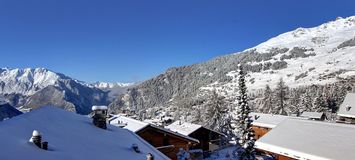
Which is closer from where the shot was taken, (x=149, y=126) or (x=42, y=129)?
(x=42, y=129)

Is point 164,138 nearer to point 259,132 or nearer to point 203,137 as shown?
point 203,137

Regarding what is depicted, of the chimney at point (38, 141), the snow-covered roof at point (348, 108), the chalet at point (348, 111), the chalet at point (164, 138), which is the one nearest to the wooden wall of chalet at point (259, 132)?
the chalet at point (348, 111)

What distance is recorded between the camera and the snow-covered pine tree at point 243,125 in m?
33.5

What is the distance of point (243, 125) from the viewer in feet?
117

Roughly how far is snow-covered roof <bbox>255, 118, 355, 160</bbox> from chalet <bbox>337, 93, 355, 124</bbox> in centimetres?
2346

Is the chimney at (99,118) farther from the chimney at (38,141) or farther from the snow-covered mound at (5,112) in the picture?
the snow-covered mound at (5,112)

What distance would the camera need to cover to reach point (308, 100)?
10156 cm

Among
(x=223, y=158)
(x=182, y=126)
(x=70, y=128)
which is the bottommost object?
(x=223, y=158)

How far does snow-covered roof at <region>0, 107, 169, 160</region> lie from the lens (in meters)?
12.6

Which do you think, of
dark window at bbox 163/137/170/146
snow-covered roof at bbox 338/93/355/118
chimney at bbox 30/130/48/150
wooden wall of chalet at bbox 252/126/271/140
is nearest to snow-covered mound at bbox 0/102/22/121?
dark window at bbox 163/137/170/146

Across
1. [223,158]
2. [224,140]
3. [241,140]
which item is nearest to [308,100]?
[224,140]

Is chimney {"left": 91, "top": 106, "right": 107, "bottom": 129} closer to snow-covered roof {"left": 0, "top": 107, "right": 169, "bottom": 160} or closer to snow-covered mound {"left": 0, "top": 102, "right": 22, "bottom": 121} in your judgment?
snow-covered roof {"left": 0, "top": 107, "right": 169, "bottom": 160}

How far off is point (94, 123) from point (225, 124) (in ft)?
166

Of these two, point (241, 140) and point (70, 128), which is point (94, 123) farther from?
point (241, 140)
